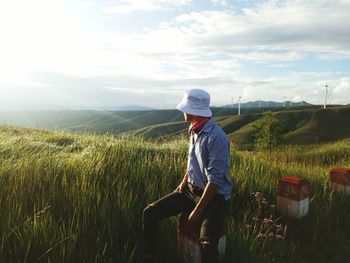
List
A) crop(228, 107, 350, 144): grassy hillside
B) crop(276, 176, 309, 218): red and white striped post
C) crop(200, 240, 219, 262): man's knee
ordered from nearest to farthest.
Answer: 1. crop(200, 240, 219, 262): man's knee
2. crop(276, 176, 309, 218): red and white striped post
3. crop(228, 107, 350, 144): grassy hillside

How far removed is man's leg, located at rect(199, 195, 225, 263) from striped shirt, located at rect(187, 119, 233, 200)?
0.46 feet

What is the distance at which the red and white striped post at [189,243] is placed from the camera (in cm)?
450

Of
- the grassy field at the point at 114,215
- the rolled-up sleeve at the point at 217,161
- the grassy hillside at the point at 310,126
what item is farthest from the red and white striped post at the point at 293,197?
the grassy hillside at the point at 310,126

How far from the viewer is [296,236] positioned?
655 cm

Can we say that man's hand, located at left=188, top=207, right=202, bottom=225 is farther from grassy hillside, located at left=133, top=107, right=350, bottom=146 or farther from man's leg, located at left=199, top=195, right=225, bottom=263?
grassy hillside, located at left=133, top=107, right=350, bottom=146

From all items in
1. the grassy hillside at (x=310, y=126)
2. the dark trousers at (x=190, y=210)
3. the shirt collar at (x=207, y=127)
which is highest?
the shirt collar at (x=207, y=127)

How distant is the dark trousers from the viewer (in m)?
4.20

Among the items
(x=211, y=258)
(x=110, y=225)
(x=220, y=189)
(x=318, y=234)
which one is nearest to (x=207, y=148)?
(x=220, y=189)

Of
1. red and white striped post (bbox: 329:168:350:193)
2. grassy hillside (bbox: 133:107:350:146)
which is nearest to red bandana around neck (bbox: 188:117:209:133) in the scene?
red and white striped post (bbox: 329:168:350:193)

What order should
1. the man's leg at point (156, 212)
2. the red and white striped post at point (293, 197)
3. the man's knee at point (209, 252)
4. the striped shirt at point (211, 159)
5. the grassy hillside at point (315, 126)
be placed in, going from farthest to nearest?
the grassy hillside at point (315, 126) → the red and white striped post at point (293, 197) → the man's leg at point (156, 212) → the striped shirt at point (211, 159) → the man's knee at point (209, 252)

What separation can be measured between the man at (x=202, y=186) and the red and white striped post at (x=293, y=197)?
107 inches

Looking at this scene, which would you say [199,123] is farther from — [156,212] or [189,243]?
[189,243]

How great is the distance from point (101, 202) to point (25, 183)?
1251mm

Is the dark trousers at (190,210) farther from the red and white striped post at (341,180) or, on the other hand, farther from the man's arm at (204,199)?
the red and white striped post at (341,180)
